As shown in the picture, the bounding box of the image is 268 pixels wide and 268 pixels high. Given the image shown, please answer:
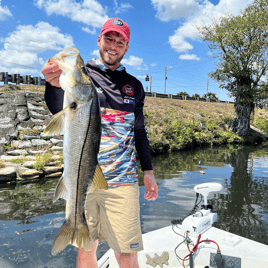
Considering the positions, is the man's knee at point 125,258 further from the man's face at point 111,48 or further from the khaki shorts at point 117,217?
the man's face at point 111,48

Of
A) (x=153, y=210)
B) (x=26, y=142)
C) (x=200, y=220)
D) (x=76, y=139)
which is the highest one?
(x=76, y=139)

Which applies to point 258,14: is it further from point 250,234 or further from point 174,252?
point 174,252

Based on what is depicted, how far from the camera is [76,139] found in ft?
6.49

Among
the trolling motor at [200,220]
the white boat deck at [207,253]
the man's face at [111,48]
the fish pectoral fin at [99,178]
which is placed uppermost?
the man's face at [111,48]

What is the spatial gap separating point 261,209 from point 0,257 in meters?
8.94

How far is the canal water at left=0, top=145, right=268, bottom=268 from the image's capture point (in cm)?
583

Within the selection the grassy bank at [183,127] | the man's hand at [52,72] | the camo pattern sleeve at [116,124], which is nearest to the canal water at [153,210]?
the camo pattern sleeve at [116,124]

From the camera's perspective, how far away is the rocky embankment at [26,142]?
477 inches

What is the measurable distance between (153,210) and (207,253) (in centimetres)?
463

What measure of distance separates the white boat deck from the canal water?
2020 millimetres

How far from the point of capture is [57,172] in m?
12.9

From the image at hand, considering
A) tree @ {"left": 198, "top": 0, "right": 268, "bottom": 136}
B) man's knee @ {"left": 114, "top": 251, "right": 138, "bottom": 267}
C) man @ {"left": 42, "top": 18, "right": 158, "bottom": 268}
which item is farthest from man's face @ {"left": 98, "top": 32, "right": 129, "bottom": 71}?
tree @ {"left": 198, "top": 0, "right": 268, "bottom": 136}

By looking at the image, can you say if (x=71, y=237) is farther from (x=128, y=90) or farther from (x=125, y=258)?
(x=128, y=90)

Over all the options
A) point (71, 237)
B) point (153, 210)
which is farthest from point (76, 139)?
point (153, 210)
